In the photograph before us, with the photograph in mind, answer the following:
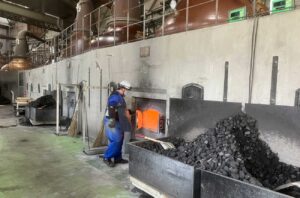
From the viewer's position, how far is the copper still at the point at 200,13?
354cm

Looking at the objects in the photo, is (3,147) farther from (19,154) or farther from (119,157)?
(119,157)

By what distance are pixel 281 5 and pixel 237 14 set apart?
2.08 feet

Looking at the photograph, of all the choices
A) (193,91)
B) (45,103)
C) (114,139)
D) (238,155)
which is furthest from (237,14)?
(45,103)

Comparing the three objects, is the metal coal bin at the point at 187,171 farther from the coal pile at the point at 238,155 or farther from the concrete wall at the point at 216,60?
the concrete wall at the point at 216,60

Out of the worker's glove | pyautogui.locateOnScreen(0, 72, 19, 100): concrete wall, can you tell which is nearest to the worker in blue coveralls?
the worker's glove

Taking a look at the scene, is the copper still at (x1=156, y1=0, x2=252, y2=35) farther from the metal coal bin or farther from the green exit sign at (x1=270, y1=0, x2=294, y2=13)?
the metal coal bin

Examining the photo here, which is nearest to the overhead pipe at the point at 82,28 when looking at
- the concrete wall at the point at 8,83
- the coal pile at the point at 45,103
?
the coal pile at the point at 45,103

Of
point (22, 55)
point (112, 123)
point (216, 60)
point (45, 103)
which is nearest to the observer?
point (216, 60)

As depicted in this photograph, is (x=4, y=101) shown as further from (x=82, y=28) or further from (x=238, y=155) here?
(x=238, y=155)

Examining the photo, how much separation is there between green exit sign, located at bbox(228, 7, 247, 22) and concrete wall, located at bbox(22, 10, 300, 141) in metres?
0.26

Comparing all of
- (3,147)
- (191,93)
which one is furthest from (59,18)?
(191,93)

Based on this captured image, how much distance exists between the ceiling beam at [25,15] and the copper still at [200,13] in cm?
891

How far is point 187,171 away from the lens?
2406 mm

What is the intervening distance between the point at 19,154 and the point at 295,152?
5038mm
